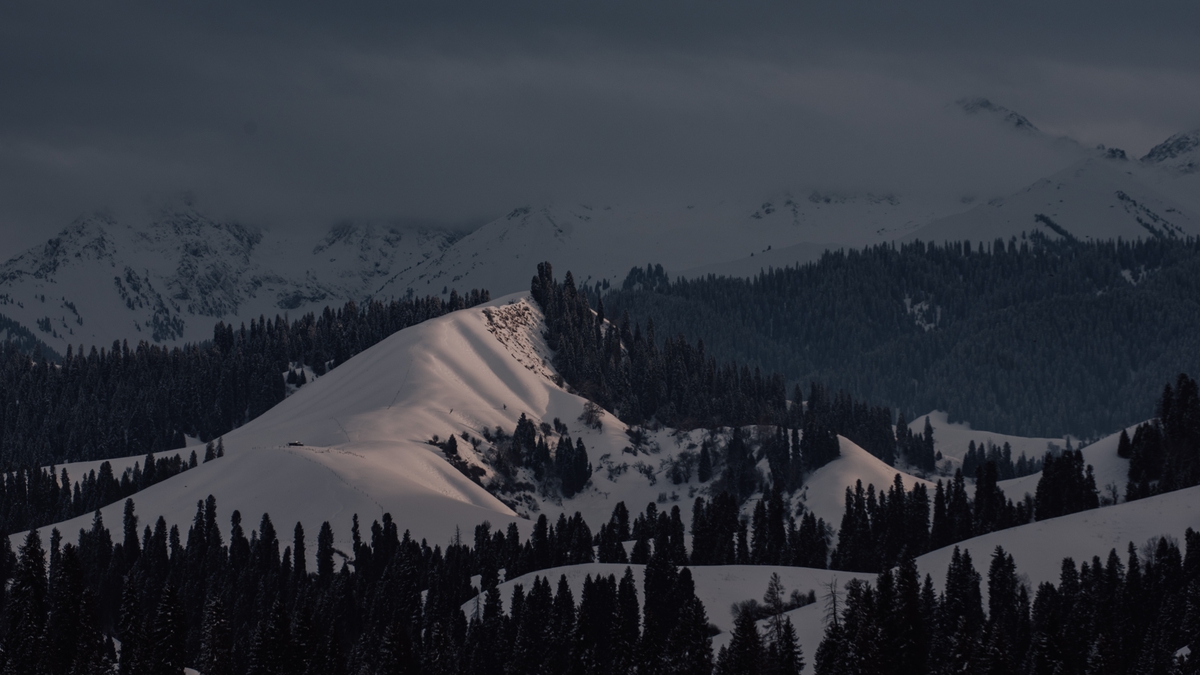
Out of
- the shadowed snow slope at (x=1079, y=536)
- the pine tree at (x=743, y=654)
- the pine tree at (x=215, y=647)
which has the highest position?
the shadowed snow slope at (x=1079, y=536)

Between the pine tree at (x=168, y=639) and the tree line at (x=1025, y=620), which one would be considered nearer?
the tree line at (x=1025, y=620)

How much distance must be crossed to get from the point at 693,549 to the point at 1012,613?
59778mm

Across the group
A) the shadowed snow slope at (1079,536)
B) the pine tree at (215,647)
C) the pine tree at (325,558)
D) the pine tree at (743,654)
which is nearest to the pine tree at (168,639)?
the pine tree at (215,647)

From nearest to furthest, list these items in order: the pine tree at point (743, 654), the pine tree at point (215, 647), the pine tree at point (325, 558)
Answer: the pine tree at point (743, 654) → the pine tree at point (215, 647) → the pine tree at point (325, 558)

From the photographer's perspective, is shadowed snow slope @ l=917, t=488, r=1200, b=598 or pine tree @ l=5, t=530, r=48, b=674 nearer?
pine tree @ l=5, t=530, r=48, b=674

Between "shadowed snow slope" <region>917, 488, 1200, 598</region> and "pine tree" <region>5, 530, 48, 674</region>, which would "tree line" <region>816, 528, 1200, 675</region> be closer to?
"shadowed snow slope" <region>917, 488, 1200, 598</region>

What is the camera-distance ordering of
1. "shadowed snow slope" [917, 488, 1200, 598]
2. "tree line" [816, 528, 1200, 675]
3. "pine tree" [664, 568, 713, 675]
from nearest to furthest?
"tree line" [816, 528, 1200, 675] → "pine tree" [664, 568, 713, 675] → "shadowed snow slope" [917, 488, 1200, 598]

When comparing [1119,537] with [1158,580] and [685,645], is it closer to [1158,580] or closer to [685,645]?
[1158,580]

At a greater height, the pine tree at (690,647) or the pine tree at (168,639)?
the pine tree at (168,639)

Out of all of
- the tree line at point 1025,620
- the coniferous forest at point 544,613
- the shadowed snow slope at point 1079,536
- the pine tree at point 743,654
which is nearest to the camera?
the tree line at point 1025,620

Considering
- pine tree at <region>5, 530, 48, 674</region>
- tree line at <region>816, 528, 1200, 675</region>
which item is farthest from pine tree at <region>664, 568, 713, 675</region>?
pine tree at <region>5, 530, 48, 674</region>

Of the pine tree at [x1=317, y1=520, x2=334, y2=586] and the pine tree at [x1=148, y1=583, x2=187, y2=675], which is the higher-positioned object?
the pine tree at [x1=317, y1=520, x2=334, y2=586]

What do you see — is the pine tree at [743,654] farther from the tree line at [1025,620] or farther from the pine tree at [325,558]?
the pine tree at [325,558]

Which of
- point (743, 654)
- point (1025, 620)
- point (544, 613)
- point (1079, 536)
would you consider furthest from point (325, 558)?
point (1079, 536)
